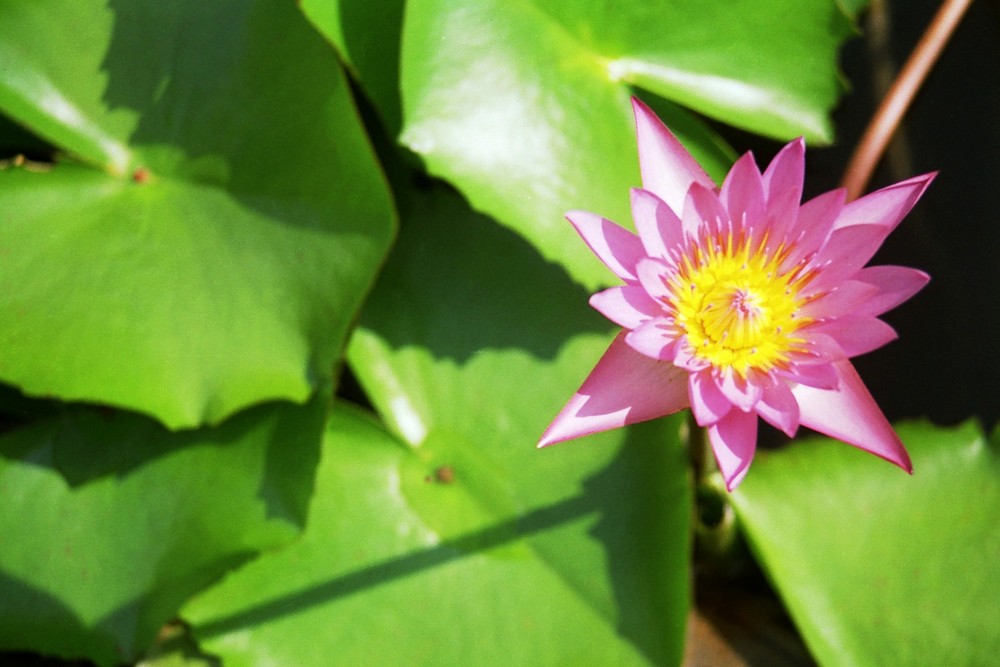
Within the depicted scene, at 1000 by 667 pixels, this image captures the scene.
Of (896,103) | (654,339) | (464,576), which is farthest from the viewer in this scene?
(896,103)

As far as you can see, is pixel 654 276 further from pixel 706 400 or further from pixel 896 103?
pixel 896 103

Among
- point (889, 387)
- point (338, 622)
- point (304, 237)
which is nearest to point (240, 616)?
point (338, 622)

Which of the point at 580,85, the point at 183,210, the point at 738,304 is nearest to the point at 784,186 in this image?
the point at 738,304

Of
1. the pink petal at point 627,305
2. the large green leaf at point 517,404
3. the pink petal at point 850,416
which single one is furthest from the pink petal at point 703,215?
the large green leaf at point 517,404

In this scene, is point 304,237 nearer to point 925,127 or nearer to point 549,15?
point 549,15

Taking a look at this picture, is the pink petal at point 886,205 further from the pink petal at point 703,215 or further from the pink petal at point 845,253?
the pink petal at point 703,215

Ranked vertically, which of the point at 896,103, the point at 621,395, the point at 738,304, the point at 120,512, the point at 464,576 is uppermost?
the point at 896,103
